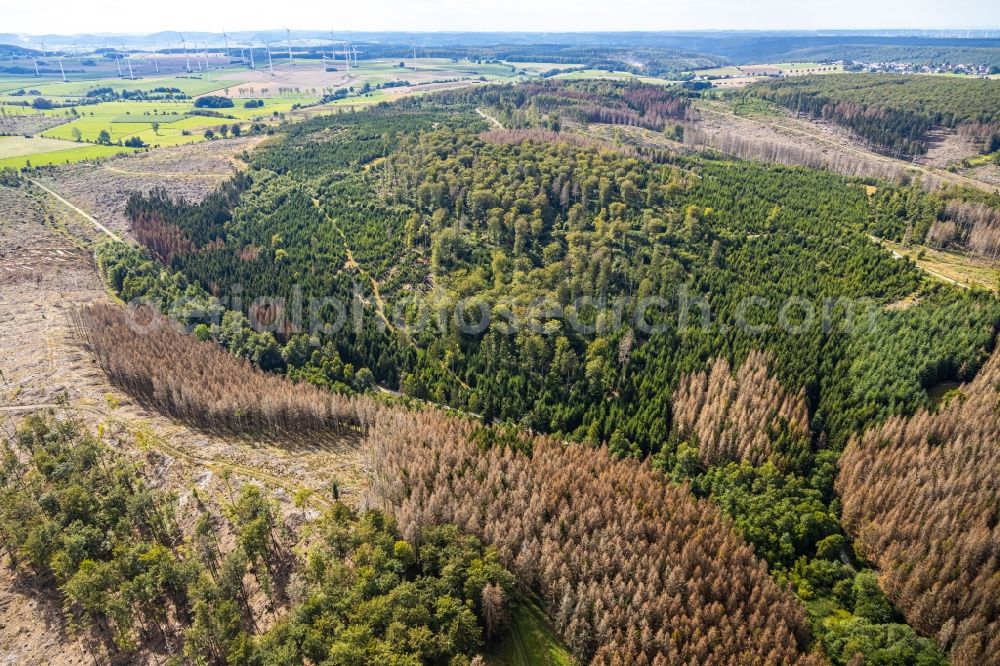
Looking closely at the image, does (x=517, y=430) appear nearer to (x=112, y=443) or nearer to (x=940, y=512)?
(x=940, y=512)

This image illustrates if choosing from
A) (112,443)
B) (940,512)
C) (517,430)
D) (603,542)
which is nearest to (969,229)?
(940,512)

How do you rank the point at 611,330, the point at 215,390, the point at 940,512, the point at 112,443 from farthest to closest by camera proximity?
the point at 611,330 → the point at 215,390 → the point at 112,443 → the point at 940,512

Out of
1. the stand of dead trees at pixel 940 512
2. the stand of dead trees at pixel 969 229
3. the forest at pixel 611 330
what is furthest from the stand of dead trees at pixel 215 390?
the stand of dead trees at pixel 969 229

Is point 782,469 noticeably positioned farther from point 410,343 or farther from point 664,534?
point 410,343

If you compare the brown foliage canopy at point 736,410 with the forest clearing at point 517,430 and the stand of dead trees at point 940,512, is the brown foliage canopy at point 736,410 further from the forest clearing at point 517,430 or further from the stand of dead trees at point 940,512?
the stand of dead trees at point 940,512

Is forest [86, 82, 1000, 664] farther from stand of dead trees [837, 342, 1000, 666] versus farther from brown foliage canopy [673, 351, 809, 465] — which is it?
stand of dead trees [837, 342, 1000, 666]

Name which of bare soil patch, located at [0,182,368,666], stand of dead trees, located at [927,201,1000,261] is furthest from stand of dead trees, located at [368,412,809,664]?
stand of dead trees, located at [927,201,1000,261]
